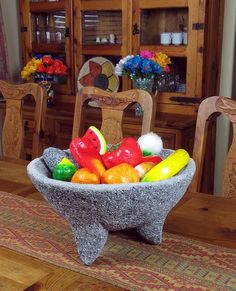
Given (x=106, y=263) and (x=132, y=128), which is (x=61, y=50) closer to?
(x=132, y=128)

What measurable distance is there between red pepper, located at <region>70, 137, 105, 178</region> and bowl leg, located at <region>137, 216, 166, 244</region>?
160 millimetres

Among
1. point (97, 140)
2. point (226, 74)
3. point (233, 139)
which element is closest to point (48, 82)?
point (226, 74)

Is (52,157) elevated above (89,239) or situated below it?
above

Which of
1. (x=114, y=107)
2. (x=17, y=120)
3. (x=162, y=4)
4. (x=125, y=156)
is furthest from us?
(x=162, y=4)

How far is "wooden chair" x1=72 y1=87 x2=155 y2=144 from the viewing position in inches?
65.6

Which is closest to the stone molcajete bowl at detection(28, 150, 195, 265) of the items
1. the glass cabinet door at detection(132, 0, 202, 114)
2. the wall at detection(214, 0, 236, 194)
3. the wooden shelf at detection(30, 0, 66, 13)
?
the glass cabinet door at detection(132, 0, 202, 114)

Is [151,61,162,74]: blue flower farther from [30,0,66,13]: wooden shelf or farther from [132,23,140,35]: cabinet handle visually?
[30,0,66,13]: wooden shelf

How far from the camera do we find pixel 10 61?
3127 millimetres

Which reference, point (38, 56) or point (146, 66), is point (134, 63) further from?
point (38, 56)

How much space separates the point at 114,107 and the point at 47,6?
139cm

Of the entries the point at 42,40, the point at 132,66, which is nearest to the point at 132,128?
the point at 132,66

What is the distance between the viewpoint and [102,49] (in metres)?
2.71

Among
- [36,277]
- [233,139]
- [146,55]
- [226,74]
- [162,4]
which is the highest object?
[162,4]

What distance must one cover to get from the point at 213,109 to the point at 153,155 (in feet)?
1.76
